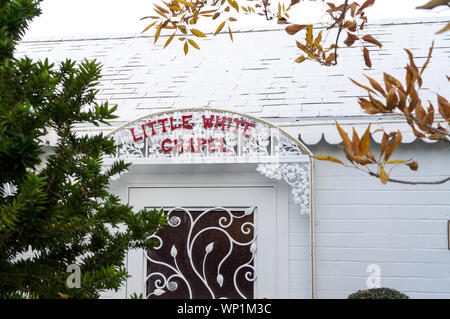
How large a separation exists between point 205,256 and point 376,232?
1427 mm

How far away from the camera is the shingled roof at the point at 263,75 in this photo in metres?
4.20

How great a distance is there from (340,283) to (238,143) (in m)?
1.41

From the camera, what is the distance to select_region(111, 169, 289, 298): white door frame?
407 cm

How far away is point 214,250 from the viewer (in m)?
4.12

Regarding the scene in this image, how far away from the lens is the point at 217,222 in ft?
13.8

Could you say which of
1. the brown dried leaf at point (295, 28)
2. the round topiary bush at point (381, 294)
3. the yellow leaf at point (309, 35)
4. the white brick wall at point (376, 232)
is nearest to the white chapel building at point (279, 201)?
the white brick wall at point (376, 232)

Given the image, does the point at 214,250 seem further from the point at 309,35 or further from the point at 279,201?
the point at 309,35

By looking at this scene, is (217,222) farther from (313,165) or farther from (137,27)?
(137,27)

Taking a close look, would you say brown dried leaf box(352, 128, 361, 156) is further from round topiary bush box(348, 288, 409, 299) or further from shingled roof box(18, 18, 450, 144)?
shingled roof box(18, 18, 450, 144)

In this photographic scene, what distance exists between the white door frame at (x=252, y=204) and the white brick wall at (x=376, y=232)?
0.09 m

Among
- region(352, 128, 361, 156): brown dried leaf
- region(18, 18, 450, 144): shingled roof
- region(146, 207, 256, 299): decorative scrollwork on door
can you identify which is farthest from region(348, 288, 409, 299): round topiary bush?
region(352, 128, 361, 156): brown dried leaf

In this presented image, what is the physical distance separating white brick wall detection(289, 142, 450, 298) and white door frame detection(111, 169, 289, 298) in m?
0.09

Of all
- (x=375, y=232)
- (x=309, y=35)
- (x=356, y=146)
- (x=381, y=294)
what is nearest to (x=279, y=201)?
(x=375, y=232)
